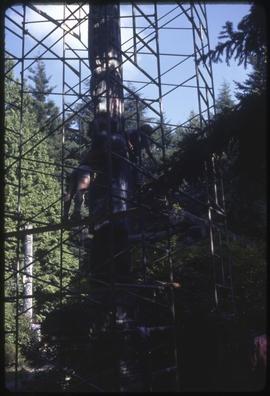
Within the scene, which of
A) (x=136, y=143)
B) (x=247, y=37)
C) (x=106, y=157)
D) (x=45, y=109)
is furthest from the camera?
(x=45, y=109)

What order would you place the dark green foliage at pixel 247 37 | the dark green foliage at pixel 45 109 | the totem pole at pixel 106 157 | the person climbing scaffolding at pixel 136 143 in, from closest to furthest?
1. the dark green foliage at pixel 247 37
2. the totem pole at pixel 106 157
3. the person climbing scaffolding at pixel 136 143
4. the dark green foliage at pixel 45 109

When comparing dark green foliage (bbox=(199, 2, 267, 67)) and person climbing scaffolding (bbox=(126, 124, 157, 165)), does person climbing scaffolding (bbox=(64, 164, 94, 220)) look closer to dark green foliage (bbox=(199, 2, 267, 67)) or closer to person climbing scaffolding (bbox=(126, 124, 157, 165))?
person climbing scaffolding (bbox=(126, 124, 157, 165))

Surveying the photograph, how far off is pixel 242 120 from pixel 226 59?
0.85m

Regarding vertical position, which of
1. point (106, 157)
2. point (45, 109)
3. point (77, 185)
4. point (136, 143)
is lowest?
point (77, 185)

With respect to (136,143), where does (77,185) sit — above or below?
below

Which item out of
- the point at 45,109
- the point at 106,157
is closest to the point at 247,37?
the point at 106,157

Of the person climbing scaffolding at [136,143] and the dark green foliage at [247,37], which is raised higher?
the person climbing scaffolding at [136,143]

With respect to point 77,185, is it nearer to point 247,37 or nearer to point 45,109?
point 247,37

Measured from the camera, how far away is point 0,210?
6.07 m

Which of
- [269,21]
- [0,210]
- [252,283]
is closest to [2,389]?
[0,210]

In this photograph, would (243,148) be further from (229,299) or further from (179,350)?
(229,299)

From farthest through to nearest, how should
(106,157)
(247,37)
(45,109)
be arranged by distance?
1. (45,109)
2. (106,157)
3. (247,37)

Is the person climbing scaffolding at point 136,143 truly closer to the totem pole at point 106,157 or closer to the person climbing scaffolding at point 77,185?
the totem pole at point 106,157

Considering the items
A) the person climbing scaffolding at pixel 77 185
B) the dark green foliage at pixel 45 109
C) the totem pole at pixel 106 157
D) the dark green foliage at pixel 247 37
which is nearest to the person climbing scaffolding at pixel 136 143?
the totem pole at pixel 106 157
